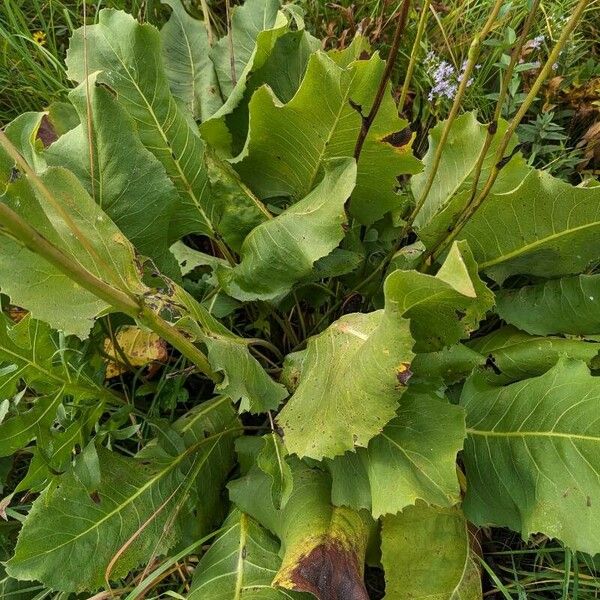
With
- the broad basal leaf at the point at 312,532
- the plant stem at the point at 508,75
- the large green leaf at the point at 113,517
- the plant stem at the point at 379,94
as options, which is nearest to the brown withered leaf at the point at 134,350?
the large green leaf at the point at 113,517

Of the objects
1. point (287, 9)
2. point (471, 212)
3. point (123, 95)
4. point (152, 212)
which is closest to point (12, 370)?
point (152, 212)

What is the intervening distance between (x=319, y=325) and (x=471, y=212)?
424 mm

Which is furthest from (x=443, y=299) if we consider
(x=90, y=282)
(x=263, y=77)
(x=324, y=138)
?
(x=263, y=77)

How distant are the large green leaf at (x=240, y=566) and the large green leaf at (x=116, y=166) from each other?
1.64 feet

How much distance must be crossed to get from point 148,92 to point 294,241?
0.40 m

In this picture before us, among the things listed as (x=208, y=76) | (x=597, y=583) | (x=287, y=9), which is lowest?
(x=597, y=583)

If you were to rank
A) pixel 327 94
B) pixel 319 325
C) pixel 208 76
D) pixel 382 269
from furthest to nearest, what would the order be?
pixel 208 76 → pixel 319 325 → pixel 382 269 → pixel 327 94

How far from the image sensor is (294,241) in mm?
1097

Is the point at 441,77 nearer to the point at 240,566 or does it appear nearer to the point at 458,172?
the point at 458,172

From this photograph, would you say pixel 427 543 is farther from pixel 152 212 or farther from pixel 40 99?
pixel 40 99

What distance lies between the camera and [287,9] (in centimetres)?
144

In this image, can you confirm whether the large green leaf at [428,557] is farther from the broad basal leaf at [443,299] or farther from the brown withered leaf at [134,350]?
the brown withered leaf at [134,350]

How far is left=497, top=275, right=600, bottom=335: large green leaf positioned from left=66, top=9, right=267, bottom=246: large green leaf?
1.60ft

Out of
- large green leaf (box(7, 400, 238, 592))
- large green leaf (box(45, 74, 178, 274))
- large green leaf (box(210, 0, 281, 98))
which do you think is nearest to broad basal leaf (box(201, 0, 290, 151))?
large green leaf (box(210, 0, 281, 98))
